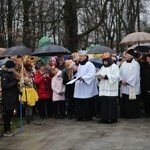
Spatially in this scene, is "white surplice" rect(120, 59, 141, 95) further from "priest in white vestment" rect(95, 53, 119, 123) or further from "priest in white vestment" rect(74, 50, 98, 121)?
"priest in white vestment" rect(74, 50, 98, 121)

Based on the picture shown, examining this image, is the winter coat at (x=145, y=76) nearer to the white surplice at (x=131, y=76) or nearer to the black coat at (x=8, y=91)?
the white surplice at (x=131, y=76)

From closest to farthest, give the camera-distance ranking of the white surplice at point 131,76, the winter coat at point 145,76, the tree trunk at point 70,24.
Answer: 1. the white surplice at point 131,76
2. the winter coat at point 145,76
3. the tree trunk at point 70,24

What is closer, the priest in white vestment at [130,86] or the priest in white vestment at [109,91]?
the priest in white vestment at [109,91]

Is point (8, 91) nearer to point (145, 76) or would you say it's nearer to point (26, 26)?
point (145, 76)

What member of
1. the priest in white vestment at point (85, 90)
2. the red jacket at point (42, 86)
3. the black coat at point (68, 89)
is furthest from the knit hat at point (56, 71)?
the priest in white vestment at point (85, 90)

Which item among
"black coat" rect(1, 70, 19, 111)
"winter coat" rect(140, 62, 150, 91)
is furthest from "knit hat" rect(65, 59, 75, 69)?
"black coat" rect(1, 70, 19, 111)

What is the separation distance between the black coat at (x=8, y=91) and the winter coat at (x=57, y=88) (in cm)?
226

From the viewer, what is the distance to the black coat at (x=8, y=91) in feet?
26.7

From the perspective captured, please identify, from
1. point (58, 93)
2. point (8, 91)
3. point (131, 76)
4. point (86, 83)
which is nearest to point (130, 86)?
point (131, 76)

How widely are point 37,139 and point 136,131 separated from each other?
2319mm

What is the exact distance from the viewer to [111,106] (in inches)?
379

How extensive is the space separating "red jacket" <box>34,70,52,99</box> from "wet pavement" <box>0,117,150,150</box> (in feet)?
2.63

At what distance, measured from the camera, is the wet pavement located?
7203 mm

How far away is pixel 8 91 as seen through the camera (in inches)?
322
